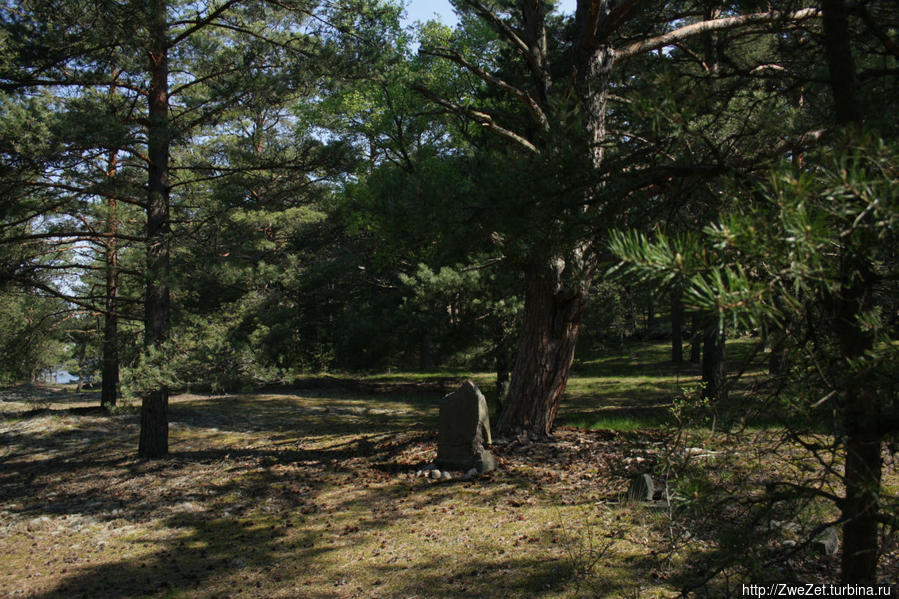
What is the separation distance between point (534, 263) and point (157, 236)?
5734mm

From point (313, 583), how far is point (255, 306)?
9411mm

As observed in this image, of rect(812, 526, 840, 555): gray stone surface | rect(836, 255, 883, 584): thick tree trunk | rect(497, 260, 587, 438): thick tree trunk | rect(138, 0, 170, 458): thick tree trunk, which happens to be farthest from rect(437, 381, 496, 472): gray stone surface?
rect(836, 255, 883, 584): thick tree trunk

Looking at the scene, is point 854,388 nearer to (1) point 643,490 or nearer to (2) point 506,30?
(1) point 643,490

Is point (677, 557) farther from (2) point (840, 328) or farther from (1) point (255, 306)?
(1) point (255, 306)

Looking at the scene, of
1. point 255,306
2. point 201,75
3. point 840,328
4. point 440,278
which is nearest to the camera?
point 840,328

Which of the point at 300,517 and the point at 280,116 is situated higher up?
the point at 280,116

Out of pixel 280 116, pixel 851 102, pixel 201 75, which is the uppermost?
pixel 280 116

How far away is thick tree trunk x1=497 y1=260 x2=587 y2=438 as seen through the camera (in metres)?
7.75

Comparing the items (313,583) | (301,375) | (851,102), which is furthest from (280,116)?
(851,102)

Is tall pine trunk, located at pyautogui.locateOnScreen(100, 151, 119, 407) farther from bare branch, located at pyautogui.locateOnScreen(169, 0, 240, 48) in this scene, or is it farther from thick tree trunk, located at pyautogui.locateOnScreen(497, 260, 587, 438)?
thick tree trunk, located at pyautogui.locateOnScreen(497, 260, 587, 438)

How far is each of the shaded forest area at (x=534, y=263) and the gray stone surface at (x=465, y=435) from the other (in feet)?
1.21

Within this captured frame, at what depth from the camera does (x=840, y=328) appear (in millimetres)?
2449

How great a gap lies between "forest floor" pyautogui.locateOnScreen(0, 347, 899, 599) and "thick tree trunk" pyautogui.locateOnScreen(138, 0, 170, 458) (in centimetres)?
52

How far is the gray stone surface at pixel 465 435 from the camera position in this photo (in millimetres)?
7195
